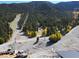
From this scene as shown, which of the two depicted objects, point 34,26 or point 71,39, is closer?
point 71,39

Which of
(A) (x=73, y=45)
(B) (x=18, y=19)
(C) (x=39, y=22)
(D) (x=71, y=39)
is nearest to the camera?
(A) (x=73, y=45)

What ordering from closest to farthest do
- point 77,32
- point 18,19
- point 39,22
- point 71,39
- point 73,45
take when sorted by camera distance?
point 73,45
point 71,39
point 77,32
point 39,22
point 18,19

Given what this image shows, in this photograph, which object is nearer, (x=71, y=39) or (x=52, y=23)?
(x=71, y=39)

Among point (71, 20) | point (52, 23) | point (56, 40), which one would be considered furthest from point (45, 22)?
point (56, 40)

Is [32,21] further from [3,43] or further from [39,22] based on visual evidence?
[3,43]

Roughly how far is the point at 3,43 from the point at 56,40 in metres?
2.77

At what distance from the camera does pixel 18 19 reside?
19.1 m

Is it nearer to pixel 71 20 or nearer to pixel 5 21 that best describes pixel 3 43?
pixel 5 21

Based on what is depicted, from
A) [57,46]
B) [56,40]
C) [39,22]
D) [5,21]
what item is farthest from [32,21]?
[57,46]

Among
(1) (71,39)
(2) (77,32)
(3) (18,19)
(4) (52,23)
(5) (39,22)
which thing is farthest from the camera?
(3) (18,19)

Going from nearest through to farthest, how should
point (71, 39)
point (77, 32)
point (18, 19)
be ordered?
point (71, 39)
point (77, 32)
point (18, 19)

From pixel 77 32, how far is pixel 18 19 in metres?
9.28

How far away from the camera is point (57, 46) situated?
862 centimetres

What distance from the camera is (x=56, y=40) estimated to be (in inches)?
380
